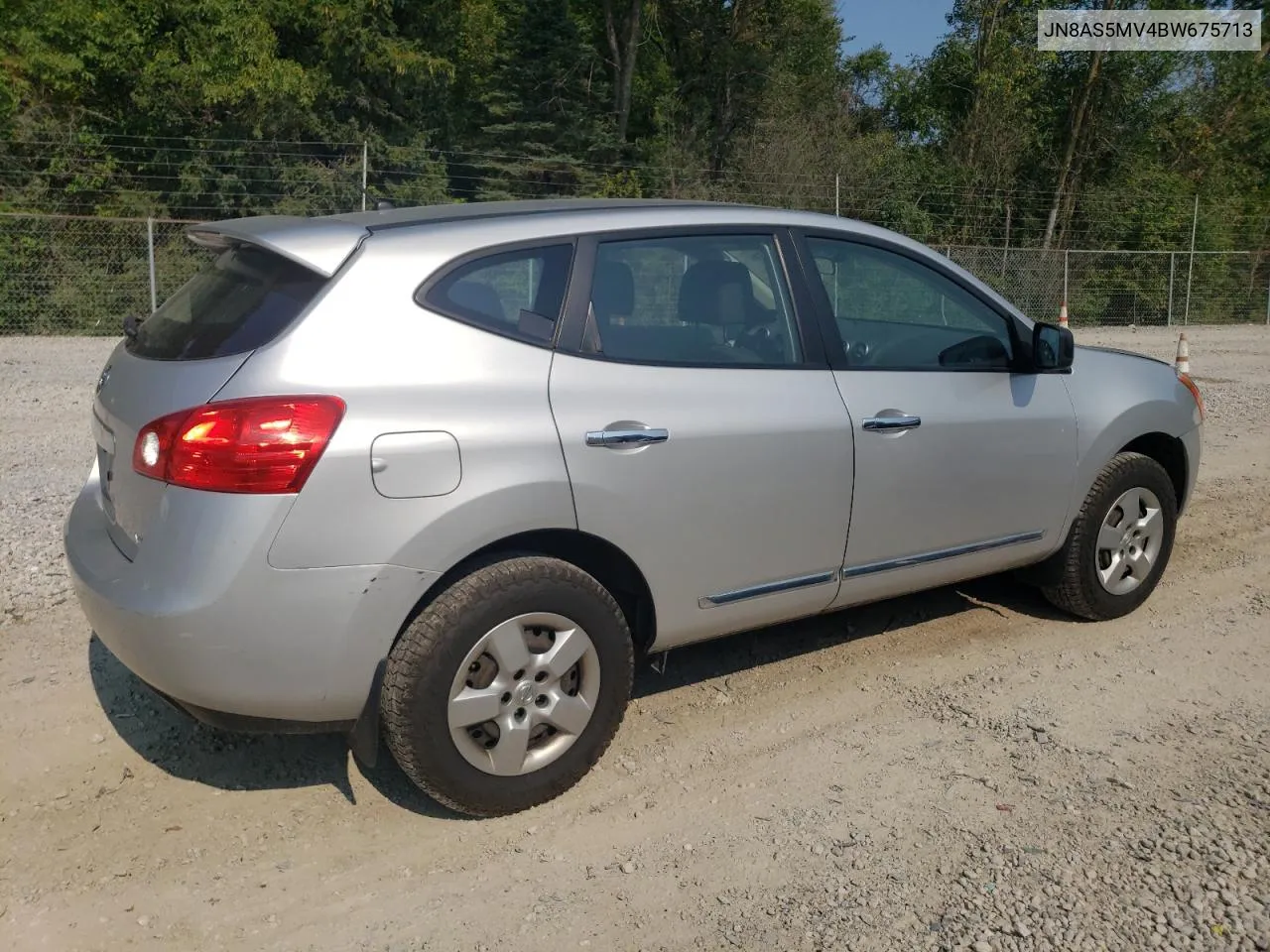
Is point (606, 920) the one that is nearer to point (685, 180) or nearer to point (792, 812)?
point (792, 812)

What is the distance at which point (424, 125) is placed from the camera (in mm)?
27938

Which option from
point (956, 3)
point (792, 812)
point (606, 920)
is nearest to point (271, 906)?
point (606, 920)

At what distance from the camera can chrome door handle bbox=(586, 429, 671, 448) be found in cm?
352

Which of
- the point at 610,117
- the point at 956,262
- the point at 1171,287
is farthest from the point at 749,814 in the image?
the point at 610,117

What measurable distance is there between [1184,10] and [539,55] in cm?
1740

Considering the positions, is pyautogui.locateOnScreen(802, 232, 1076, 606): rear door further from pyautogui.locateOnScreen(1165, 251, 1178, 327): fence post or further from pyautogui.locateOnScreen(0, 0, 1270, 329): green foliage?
pyautogui.locateOnScreen(1165, 251, 1178, 327): fence post

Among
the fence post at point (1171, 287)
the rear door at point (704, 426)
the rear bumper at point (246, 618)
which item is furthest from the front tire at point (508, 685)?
the fence post at point (1171, 287)

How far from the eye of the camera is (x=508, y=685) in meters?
3.45

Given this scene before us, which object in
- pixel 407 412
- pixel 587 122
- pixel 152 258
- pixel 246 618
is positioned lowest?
pixel 246 618

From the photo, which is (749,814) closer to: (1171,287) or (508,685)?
(508,685)

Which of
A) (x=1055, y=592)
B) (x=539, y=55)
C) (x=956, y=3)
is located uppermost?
(x=956, y=3)

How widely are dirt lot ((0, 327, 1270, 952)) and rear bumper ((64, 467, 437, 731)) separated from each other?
503 mm

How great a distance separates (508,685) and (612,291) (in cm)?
129

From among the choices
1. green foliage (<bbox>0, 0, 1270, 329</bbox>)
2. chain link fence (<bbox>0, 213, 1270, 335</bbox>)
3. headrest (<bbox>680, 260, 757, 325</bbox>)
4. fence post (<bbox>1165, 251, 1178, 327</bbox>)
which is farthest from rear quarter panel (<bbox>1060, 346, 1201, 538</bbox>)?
fence post (<bbox>1165, 251, 1178, 327</bbox>)
